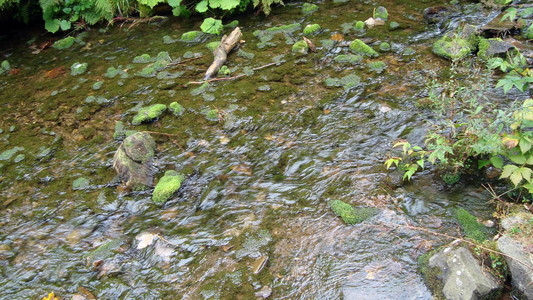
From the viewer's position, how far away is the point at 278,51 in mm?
6691

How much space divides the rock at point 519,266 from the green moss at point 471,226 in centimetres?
31

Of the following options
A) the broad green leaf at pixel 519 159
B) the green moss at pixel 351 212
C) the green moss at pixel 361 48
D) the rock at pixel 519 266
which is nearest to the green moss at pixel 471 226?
the rock at pixel 519 266

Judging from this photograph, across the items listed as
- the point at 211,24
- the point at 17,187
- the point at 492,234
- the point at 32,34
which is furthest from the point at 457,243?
the point at 32,34

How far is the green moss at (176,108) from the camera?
5586mm

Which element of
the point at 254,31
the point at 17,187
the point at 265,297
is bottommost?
the point at 265,297

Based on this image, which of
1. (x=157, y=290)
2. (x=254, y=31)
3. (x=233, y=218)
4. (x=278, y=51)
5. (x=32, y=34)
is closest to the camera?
(x=157, y=290)

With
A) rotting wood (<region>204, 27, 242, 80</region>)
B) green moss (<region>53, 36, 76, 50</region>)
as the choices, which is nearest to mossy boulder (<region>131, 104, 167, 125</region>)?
rotting wood (<region>204, 27, 242, 80</region>)

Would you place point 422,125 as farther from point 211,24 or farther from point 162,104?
point 211,24

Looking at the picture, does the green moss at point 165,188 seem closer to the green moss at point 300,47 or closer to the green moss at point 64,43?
the green moss at point 300,47

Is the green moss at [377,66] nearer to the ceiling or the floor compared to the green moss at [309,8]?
nearer to the floor

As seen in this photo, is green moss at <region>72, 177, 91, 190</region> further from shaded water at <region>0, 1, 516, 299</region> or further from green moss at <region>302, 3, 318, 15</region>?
green moss at <region>302, 3, 318, 15</region>

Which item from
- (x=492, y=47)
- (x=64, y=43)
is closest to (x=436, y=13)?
(x=492, y=47)

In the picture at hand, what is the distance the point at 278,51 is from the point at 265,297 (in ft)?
15.1

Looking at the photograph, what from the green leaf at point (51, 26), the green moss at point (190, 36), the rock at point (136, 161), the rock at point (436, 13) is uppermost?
the green leaf at point (51, 26)
